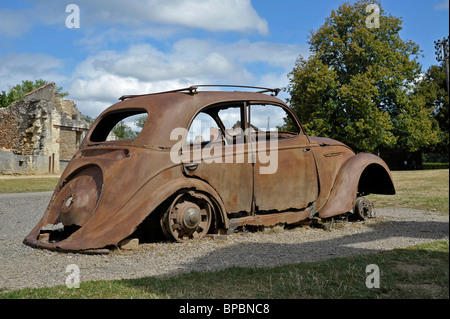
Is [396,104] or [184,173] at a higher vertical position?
[396,104]

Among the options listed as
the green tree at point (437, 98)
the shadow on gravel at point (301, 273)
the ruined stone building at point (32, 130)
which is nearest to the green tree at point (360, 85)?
the green tree at point (437, 98)

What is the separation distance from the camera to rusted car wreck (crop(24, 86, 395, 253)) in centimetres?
504

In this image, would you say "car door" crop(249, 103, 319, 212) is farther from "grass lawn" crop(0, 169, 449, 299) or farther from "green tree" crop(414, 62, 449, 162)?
"green tree" crop(414, 62, 449, 162)

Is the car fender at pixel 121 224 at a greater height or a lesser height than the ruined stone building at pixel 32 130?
lesser

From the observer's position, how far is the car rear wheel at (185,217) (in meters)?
5.24

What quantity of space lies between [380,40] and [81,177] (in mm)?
27700

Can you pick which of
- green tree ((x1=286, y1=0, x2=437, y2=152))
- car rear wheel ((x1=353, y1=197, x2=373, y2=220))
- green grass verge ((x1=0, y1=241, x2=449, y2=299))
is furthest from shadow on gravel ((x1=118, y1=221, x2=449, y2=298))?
green tree ((x1=286, y1=0, x2=437, y2=152))

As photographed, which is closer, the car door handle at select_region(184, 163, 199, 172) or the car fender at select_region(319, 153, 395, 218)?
the car door handle at select_region(184, 163, 199, 172)

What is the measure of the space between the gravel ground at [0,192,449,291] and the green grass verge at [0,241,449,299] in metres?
0.32

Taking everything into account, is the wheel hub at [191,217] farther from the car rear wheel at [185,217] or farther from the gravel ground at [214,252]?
the gravel ground at [214,252]

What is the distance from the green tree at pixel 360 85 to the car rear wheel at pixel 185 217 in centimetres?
2246

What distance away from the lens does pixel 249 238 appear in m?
5.75
